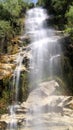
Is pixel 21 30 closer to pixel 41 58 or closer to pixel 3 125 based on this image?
pixel 41 58

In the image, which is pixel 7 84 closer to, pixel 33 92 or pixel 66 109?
pixel 33 92

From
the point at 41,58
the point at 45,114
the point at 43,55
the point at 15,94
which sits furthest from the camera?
the point at 43,55

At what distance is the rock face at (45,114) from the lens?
58.1ft

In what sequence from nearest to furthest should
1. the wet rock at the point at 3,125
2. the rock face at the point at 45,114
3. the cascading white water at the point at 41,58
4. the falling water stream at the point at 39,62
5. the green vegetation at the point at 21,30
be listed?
the rock face at the point at 45,114, the wet rock at the point at 3,125, the falling water stream at the point at 39,62, the green vegetation at the point at 21,30, the cascading white water at the point at 41,58

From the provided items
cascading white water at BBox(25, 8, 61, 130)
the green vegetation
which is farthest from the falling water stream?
the green vegetation

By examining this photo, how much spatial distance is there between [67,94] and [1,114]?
450cm

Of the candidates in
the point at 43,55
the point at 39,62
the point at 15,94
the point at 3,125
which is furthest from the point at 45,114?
the point at 43,55

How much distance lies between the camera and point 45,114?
18.3 metres

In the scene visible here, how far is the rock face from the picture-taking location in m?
17.7

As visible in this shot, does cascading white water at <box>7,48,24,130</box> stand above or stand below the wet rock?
above

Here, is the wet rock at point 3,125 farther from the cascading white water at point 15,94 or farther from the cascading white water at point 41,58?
the cascading white water at point 41,58

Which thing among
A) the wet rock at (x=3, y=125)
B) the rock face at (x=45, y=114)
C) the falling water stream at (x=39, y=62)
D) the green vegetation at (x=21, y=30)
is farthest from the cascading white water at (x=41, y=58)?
the wet rock at (x=3, y=125)

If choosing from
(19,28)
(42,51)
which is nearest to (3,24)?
(19,28)

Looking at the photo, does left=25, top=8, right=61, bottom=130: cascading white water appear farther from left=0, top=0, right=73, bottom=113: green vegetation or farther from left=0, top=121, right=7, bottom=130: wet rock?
left=0, top=121, right=7, bottom=130: wet rock
